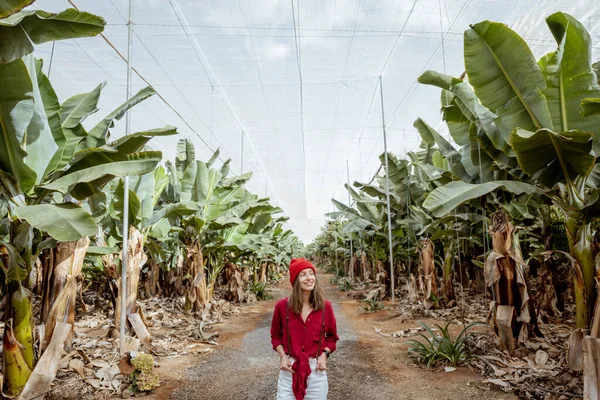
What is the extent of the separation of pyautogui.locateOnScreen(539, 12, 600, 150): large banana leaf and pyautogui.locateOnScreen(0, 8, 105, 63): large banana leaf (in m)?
3.50

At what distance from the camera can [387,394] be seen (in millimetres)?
3727

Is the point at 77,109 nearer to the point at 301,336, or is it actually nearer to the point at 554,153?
the point at 301,336

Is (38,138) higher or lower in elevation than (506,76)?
lower

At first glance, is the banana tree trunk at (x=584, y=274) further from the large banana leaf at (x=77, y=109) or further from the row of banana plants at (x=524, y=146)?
the large banana leaf at (x=77, y=109)

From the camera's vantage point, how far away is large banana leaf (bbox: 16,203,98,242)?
2.54 metres

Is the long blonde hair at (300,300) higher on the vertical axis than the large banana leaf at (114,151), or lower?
lower

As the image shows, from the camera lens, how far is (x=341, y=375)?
4309mm

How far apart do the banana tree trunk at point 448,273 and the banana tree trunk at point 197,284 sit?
4732 mm

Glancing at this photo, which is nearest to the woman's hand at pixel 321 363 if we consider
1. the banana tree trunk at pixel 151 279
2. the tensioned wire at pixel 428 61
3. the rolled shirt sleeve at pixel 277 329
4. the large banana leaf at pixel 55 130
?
the rolled shirt sleeve at pixel 277 329

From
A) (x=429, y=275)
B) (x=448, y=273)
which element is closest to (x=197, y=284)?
(x=429, y=275)

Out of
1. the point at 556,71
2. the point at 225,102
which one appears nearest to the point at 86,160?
the point at 556,71

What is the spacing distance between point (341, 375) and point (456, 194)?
236 centimetres

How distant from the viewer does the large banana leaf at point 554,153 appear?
2.97 m

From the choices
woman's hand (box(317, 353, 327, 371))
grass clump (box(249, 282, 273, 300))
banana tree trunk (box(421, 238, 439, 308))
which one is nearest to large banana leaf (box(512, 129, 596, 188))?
woman's hand (box(317, 353, 327, 371))
